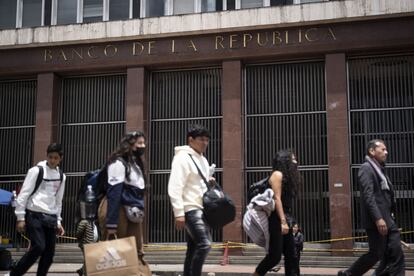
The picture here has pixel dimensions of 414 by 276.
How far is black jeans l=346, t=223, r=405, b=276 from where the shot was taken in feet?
23.4

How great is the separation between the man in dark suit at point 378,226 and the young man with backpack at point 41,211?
377cm

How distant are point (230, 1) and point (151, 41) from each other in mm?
2665

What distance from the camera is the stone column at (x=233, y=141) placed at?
1655 cm

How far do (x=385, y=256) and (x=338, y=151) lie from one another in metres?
9.09

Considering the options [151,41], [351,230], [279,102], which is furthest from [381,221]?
[151,41]

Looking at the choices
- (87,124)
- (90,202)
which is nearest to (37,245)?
(90,202)

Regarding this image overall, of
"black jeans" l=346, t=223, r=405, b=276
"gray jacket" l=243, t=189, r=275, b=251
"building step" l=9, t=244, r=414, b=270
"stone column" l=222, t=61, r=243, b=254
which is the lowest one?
"building step" l=9, t=244, r=414, b=270

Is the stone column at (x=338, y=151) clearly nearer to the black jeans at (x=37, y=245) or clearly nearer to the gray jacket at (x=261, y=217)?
the gray jacket at (x=261, y=217)

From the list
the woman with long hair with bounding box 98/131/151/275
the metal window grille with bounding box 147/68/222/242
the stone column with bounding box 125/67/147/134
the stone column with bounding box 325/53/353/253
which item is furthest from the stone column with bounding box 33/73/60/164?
the woman with long hair with bounding box 98/131/151/275

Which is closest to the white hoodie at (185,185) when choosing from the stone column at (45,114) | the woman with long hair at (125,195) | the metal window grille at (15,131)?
the woman with long hair at (125,195)

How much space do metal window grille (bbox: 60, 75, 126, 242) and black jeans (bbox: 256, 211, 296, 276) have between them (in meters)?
11.6

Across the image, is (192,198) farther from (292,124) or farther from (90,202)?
(292,124)

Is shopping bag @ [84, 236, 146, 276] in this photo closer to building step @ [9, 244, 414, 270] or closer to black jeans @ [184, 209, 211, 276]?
black jeans @ [184, 209, 211, 276]

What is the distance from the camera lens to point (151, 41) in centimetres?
1783
